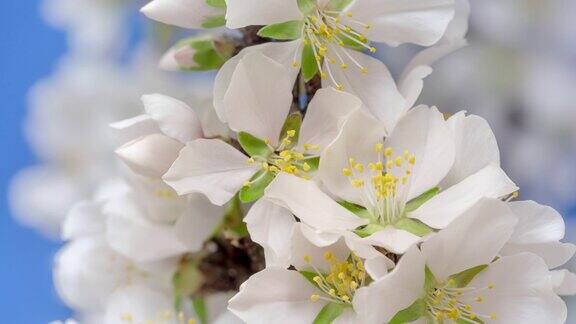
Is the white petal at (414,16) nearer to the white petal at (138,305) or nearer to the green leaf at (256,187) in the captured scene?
the green leaf at (256,187)

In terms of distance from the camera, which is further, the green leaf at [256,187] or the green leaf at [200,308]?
the green leaf at [200,308]

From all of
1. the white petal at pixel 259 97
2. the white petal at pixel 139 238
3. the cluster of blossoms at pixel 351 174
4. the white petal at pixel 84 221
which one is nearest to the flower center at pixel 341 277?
the cluster of blossoms at pixel 351 174

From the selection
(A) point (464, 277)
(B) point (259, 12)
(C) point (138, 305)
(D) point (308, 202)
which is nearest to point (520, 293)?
(A) point (464, 277)

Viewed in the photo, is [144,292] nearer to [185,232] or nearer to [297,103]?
[185,232]

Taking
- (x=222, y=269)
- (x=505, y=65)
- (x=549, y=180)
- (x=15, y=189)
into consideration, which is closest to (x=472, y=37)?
(x=505, y=65)

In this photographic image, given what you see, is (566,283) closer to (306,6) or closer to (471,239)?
(471,239)

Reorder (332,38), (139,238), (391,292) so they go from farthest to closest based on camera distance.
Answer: (139,238) → (332,38) → (391,292)

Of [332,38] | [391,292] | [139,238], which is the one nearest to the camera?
[391,292]
